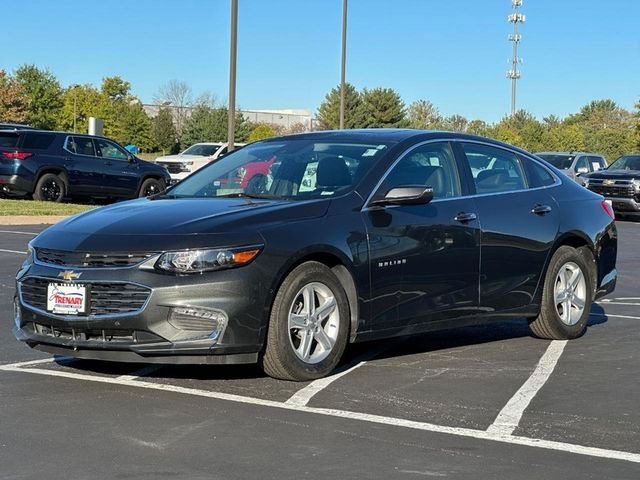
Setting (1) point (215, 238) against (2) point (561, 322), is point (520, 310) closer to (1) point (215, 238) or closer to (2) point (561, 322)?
(2) point (561, 322)

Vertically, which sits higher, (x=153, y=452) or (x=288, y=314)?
(x=288, y=314)

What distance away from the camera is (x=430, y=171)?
26.0 feet

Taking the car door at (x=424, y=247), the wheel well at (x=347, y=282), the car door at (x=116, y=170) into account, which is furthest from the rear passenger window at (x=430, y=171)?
the car door at (x=116, y=170)

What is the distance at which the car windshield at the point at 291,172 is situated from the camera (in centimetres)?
744

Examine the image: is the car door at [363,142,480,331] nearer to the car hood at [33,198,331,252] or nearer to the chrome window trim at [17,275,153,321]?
the car hood at [33,198,331,252]

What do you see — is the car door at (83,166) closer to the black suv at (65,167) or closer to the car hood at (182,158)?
the black suv at (65,167)

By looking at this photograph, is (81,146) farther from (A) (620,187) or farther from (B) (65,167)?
(A) (620,187)

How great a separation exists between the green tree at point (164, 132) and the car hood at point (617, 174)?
59181mm

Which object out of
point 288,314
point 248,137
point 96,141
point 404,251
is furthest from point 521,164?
point 248,137

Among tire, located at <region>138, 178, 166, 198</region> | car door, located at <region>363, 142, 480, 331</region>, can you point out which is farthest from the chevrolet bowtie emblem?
tire, located at <region>138, 178, 166, 198</region>

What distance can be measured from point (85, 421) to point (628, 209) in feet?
81.1

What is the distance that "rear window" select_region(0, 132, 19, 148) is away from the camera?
83.1 feet

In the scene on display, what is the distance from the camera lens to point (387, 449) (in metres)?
5.30

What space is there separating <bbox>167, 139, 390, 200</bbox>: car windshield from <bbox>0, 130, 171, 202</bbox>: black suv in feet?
59.6
